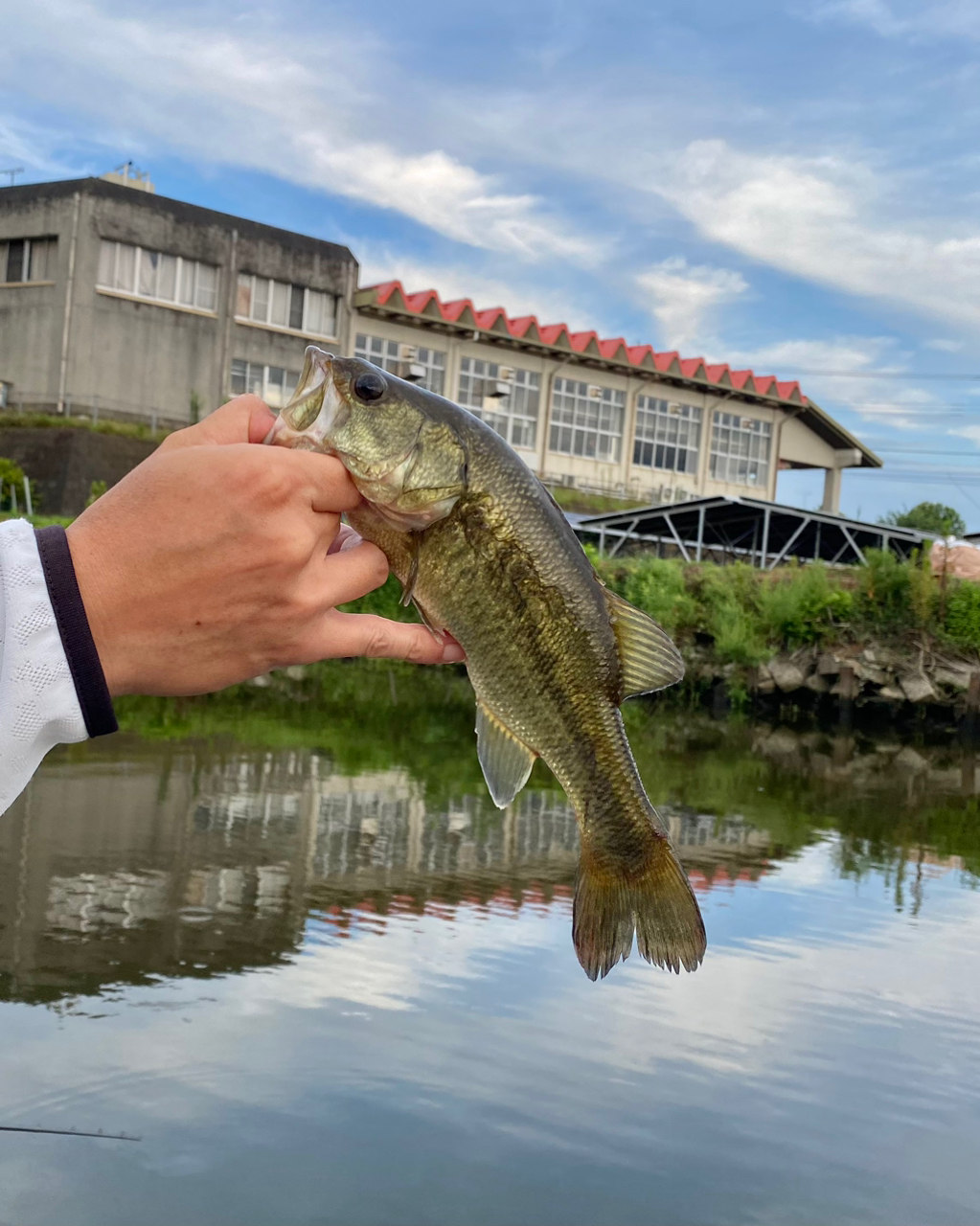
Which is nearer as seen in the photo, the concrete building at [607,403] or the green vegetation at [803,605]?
the green vegetation at [803,605]

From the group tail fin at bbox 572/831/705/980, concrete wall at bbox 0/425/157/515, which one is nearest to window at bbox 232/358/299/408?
concrete wall at bbox 0/425/157/515

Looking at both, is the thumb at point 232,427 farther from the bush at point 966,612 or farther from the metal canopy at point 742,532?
the metal canopy at point 742,532

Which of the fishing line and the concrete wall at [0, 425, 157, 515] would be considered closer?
the fishing line

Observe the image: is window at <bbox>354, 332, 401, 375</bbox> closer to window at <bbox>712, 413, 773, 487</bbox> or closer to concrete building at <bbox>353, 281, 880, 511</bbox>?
concrete building at <bbox>353, 281, 880, 511</bbox>

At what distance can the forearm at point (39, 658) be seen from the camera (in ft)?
5.38

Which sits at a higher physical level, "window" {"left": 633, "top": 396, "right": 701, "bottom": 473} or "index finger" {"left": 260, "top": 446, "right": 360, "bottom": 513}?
"window" {"left": 633, "top": 396, "right": 701, "bottom": 473}

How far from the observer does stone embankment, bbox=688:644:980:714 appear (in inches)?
956

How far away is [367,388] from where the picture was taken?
7.34ft

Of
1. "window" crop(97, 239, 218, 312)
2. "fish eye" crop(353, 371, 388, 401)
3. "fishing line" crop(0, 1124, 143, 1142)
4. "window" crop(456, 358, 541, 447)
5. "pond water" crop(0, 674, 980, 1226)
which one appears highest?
"window" crop(97, 239, 218, 312)

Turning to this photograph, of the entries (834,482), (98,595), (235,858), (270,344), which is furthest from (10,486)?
(834,482)

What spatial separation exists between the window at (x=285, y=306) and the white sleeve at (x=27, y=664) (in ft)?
134

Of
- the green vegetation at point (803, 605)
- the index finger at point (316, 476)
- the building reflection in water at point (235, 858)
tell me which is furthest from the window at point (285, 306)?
the index finger at point (316, 476)

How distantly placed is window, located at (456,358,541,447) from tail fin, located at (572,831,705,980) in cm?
4256

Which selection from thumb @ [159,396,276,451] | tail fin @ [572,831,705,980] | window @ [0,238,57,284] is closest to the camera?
thumb @ [159,396,276,451]
